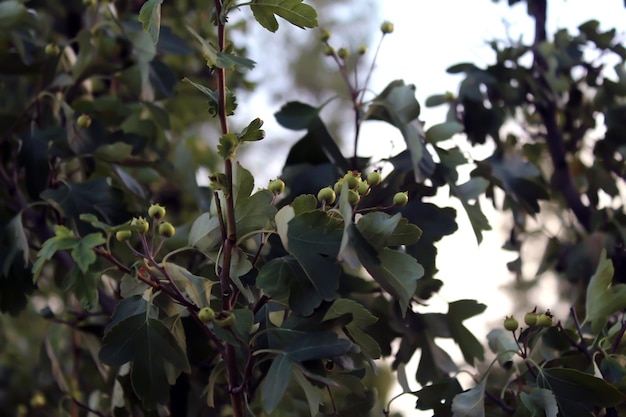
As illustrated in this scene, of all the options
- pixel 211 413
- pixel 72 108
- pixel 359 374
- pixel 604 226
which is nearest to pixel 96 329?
pixel 211 413

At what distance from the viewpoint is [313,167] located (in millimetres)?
940

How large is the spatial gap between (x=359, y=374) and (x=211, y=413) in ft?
1.06

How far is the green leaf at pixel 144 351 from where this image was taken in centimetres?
69

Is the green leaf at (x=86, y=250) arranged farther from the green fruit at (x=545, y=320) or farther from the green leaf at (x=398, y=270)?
the green fruit at (x=545, y=320)

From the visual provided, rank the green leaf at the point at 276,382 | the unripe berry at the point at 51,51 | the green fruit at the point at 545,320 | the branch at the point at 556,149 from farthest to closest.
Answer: the branch at the point at 556,149
the unripe berry at the point at 51,51
the green fruit at the point at 545,320
the green leaf at the point at 276,382

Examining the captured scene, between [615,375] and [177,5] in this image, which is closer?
[615,375]

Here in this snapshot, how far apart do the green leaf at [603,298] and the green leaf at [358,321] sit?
254 mm

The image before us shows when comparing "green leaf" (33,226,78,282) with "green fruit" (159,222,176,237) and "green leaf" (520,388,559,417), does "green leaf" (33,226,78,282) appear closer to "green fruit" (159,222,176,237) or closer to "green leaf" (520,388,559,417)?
"green fruit" (159,222,176,237)

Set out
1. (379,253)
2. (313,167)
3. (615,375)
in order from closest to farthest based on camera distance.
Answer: (379,253) → (615,375) → (313,167)

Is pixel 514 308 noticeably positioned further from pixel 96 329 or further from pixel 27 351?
pixel 96 329

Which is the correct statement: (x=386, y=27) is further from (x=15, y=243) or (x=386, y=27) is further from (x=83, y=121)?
(x=15, y=243)

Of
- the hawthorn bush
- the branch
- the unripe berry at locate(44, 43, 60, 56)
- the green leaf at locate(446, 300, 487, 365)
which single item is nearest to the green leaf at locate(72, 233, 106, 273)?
the hawthorn bush

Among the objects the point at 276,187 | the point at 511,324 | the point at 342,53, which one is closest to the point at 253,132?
the point at 276,187

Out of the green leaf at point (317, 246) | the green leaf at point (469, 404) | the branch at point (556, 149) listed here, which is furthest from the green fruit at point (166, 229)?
the branch at point (556, 149)
